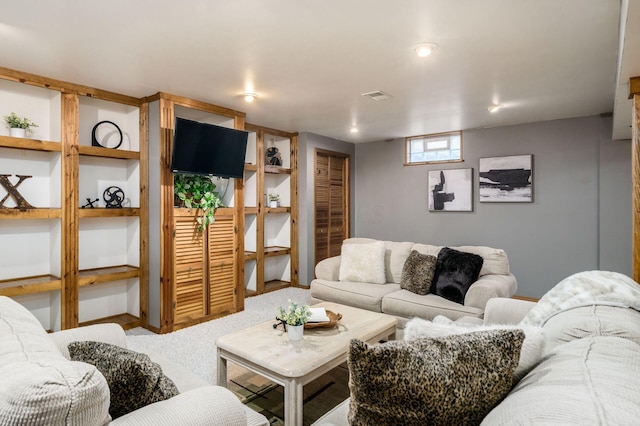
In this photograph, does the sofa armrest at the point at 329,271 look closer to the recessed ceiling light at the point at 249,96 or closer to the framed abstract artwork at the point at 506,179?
the recessed ceiling light at the point at 249,96

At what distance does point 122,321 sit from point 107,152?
70.2 inches

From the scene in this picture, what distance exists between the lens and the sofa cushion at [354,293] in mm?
3504

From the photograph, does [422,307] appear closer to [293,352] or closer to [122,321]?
[293,352]

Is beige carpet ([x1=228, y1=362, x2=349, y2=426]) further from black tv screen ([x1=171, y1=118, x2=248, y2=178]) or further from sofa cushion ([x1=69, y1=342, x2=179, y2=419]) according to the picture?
black tv screen ([x1=171, y1=118, x2=248, y2=178])

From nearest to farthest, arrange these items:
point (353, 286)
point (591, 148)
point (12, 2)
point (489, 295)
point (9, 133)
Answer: point (12, 2)
point (489, 295)
point (9, 133)
point (353, 286)
point (591, 148)

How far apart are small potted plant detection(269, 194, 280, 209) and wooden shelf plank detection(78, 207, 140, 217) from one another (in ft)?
6.82

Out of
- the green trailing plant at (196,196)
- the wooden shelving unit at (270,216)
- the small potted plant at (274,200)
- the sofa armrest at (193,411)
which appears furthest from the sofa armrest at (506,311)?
the small potted plant at (274,200)

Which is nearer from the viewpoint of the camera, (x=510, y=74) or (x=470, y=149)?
(x=510, y=74)

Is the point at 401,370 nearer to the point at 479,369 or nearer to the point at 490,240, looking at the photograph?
the point at 479,369

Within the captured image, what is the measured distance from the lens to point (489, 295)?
3002mm

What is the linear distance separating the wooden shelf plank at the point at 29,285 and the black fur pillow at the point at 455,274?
3.51m

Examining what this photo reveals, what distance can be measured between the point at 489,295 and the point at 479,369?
2.36 metres

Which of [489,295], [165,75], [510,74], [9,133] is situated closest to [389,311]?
[489,295]

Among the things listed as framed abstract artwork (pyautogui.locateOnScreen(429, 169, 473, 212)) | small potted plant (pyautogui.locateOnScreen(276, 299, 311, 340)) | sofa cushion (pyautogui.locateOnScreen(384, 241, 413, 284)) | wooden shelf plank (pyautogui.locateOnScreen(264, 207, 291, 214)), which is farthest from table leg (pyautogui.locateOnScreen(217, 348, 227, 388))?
framed abstract artwork (pyautogui.locateOnScreen(429, 169, 473, 212))
